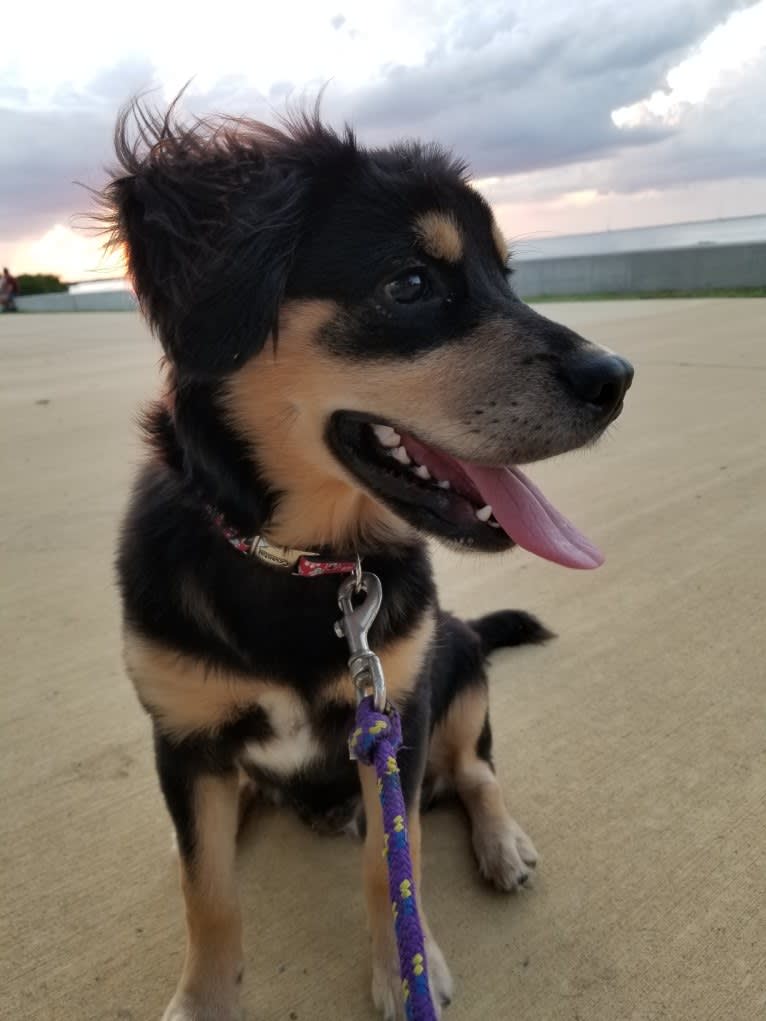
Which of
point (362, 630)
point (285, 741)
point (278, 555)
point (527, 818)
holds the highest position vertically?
point (278, 555)

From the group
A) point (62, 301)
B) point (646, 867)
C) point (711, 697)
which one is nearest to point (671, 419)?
point (711, 697)

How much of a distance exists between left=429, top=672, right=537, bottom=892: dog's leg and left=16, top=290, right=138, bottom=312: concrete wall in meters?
23.0

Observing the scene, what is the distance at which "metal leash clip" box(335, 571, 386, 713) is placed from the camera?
1.47 m

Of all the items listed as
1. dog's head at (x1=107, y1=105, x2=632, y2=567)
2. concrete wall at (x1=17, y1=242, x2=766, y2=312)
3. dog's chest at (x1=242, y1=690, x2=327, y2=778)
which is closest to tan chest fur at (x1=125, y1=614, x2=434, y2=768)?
dog's chest at (x1=242, y1=690, x2=327, y2=778)

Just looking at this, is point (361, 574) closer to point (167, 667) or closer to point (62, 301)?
point (167, 667)

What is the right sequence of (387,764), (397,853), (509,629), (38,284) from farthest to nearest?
(38,284)
(509,629)
(387,764)
(397,853)

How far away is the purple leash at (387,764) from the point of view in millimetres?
1142

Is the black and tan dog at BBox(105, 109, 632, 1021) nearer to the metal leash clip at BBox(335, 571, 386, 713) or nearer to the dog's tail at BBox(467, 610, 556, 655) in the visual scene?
the metal leash clip at BBox(335, 571, 386, 713)

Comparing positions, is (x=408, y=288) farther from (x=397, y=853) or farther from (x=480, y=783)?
(x=480, y=783)

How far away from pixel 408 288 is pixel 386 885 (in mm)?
1208

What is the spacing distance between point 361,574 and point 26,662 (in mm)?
1590

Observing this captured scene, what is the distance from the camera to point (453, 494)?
5.26 ft

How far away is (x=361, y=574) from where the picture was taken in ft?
5.60

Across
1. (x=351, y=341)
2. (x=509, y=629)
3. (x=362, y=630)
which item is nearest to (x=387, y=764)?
(x=362, y=630)
